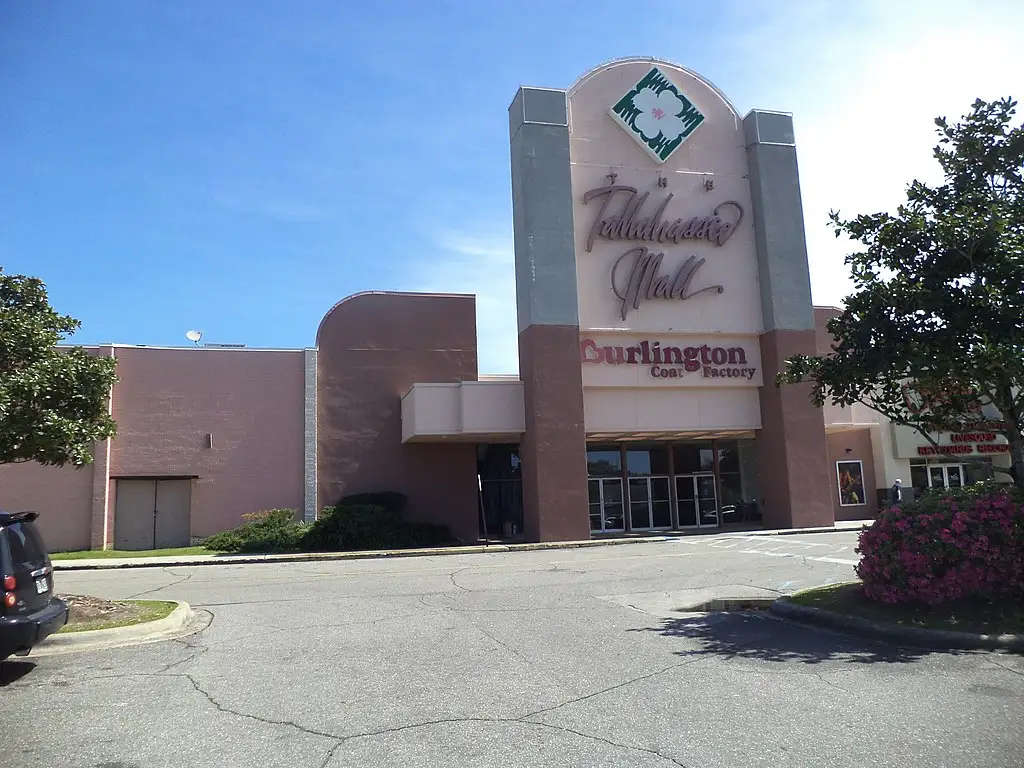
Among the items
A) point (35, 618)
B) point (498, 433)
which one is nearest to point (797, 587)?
point (35, 618)

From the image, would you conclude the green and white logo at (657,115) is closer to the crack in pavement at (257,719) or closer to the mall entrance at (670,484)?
the mall entrance at (670,484)

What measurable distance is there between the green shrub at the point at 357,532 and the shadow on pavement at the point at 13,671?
1767cm

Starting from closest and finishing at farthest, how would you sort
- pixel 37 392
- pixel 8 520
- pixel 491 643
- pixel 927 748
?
pixel 927 748
pixel 8 520
pixel 491 643
pixel 37 392

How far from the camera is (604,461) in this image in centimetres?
3203

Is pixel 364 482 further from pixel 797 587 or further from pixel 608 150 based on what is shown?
pixel 797 587

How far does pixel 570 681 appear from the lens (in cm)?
732

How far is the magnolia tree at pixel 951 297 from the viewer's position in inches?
398

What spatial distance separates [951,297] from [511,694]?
303 inches

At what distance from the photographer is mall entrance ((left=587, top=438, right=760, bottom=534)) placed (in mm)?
31688

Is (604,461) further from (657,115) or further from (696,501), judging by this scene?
(657,115)

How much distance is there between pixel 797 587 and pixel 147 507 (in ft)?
74.1

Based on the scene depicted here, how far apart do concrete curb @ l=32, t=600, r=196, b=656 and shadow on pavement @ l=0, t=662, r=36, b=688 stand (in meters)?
0.49

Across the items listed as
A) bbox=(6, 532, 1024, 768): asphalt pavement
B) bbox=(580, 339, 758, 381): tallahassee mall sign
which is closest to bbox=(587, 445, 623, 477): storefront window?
bbox=(580, 339, 758, 381): tallahassee mall sign

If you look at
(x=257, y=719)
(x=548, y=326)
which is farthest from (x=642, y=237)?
(x=257, y=719)
